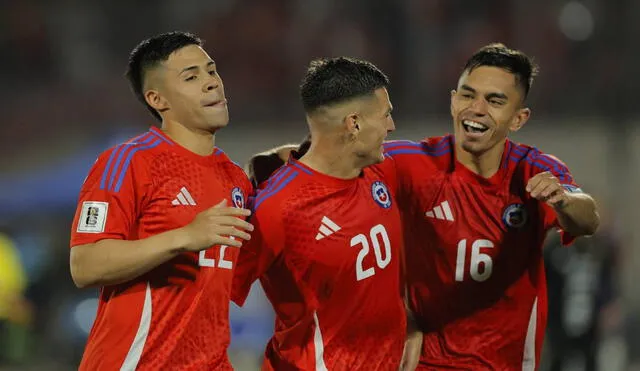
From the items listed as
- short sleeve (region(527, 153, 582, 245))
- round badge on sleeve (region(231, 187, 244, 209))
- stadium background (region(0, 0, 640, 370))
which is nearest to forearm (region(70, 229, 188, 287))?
round badge on sleeve (region(231, 187, 244, 209))

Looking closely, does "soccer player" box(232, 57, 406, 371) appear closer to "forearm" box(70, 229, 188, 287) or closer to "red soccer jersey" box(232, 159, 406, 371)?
"red soccer jersey" box(232, 159, 406, 371)

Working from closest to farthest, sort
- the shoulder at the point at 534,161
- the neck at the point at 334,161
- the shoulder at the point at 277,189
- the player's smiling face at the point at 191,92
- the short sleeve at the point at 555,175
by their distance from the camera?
the player's smiling face at the point at 191,92 → the shoulder at the point at 277,189 → the neck at the point at 334,161 → the short sleeve at the point at 555,175 → the shoulder at the point at 534,161

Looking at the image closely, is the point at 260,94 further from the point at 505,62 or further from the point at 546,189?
the point at 546,189

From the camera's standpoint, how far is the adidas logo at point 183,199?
14.3 feet

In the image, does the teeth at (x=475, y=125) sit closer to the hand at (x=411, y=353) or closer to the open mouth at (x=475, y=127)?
the open mouth at (x=475, y=127)

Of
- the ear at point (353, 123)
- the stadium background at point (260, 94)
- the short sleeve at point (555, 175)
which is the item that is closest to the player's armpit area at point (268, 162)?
the ear at point (353, 123)

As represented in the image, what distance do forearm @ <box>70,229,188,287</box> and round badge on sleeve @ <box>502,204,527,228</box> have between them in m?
1.77

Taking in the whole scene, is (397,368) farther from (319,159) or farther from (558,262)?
(558,262)

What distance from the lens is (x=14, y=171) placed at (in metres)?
14.2

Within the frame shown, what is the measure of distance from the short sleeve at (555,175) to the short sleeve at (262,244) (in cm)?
129

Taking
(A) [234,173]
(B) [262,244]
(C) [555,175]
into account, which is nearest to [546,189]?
(C) [555,175]

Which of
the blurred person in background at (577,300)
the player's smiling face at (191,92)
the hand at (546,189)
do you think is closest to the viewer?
the hand at (546,189)

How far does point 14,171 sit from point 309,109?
1014cm

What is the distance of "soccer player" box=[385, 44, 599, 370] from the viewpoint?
5074mm
